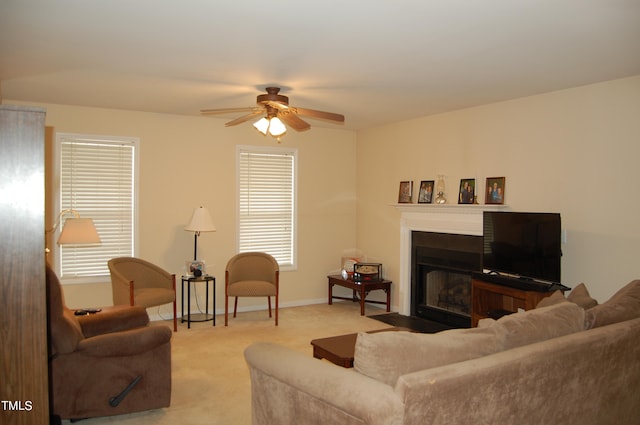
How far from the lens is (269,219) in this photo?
6789 mm

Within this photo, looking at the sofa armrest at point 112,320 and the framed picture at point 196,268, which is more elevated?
the framed picture at point 196,268

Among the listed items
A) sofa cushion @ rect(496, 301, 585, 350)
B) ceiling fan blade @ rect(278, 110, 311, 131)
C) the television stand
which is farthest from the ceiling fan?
sofa cushion @ rect(496, 301, 585, 350)

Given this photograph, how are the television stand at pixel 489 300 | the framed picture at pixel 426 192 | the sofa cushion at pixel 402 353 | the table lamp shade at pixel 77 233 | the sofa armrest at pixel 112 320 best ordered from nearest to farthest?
the sofa cushion at pixel 402 353
the sofa armrest at pixel 112 320
the table lamp shade at pixel 77 233
the television stand at pixel 489 300
the framed picture at pixel 426 192

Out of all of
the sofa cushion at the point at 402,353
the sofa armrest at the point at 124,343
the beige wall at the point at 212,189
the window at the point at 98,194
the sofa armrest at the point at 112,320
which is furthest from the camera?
the beige wall at the point at 212,189

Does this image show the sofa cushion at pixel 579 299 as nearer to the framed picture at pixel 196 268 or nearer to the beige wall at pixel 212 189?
the framed picture at pixel 196 268

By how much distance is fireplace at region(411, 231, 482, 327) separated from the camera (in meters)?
5.60

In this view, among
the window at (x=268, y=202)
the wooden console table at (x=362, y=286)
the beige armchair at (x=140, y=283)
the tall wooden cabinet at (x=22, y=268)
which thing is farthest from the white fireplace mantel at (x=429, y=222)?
the tall wooden cabinet at (x=22, y=268)

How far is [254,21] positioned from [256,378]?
1978 millimetres

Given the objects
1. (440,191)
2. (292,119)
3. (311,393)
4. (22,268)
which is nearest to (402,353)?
(311,393)

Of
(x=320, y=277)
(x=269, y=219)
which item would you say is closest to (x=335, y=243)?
(x=320, y=277)

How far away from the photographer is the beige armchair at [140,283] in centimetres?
504

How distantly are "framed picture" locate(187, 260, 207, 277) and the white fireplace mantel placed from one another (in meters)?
2.47

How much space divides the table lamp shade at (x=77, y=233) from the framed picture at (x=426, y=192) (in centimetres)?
368

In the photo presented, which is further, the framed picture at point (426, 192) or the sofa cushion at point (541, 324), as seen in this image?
the framed picture at point (426, 192)
